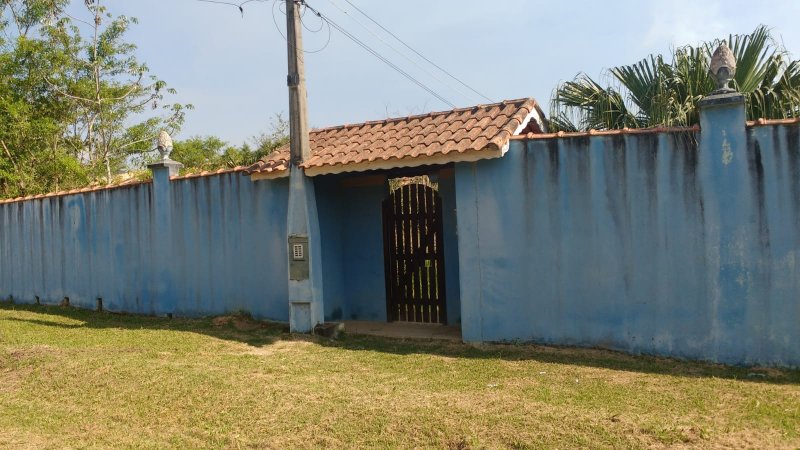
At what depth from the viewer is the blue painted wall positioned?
6.10 meters

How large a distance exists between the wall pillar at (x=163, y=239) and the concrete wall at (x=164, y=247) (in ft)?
0.05

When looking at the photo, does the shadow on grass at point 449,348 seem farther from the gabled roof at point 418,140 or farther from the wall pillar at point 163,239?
the gabled roof at point 418,140

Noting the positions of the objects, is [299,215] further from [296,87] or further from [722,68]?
[722,68]

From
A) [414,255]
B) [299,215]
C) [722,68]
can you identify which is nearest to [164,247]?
[299,215]


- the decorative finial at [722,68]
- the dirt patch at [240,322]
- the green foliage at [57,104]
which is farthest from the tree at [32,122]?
the decorative finial at [722,68]

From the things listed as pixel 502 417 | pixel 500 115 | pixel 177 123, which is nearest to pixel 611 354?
pixel 502 417

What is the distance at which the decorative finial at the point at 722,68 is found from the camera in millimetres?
6387

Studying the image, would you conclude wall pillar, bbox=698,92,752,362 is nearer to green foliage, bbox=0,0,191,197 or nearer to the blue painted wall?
the blue painted wall

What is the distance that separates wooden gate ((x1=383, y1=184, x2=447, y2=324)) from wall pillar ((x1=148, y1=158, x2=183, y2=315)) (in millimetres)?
3621

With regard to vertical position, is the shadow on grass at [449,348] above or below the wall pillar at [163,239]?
below

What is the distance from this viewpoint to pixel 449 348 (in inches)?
294

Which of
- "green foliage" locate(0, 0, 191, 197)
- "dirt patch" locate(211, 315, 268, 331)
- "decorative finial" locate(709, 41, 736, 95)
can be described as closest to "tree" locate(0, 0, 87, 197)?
"green foliage" locate(0, 0, 191, 197)

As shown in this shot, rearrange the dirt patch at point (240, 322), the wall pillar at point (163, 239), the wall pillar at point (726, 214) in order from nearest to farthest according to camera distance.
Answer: the wall pillar at point (726, 214) < the dirt patch at point (240, 322) < the wall pillar at point (163, 239)

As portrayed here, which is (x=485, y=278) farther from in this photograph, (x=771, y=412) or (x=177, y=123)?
(x=177, y=123)
